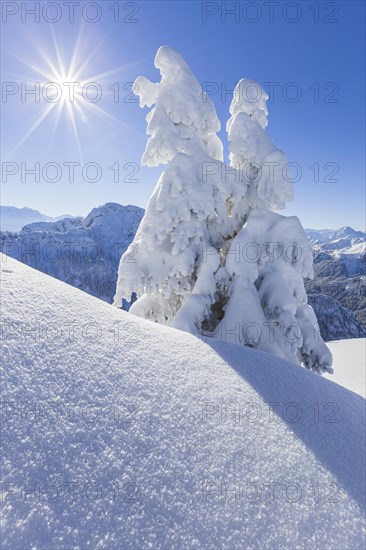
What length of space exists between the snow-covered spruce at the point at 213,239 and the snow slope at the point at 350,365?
17.7 feet

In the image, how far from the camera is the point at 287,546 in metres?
1.79

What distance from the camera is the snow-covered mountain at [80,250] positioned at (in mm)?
124438

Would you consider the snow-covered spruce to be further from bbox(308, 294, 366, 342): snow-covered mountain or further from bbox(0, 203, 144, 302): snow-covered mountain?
bbox(0, 203, 144, 302): snow-covered mountain

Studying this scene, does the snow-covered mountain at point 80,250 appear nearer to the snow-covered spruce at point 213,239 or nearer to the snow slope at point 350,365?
the snow slope at point 350,365

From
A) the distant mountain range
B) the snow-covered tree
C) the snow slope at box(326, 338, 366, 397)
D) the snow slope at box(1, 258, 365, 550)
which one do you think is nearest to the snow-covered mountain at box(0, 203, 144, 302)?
the distant mountain range

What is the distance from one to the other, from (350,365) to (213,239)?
10754 mm

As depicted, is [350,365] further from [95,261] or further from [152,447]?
[95,261]

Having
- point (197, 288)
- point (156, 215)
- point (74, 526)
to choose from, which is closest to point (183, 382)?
point (74, 526)

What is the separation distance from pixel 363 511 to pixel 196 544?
138 cm

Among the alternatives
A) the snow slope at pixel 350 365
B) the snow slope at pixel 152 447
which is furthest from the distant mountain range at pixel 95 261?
the snow slope at pixel 152 447

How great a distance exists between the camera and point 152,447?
217 centimetres

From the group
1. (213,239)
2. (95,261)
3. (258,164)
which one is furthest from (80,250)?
(258,164)

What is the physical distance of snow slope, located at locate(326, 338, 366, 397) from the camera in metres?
12.1

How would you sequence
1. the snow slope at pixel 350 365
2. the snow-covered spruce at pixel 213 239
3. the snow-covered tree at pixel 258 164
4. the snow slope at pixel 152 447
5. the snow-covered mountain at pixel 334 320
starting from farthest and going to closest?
the snow-covered mountain at pixel 334 320 < the snow slope at pixel 350 365 < the snow-covered tree at pixel 258 164 < the snow-covered spruce at pixel 213 239 < the snow slope at pixel 152 447
